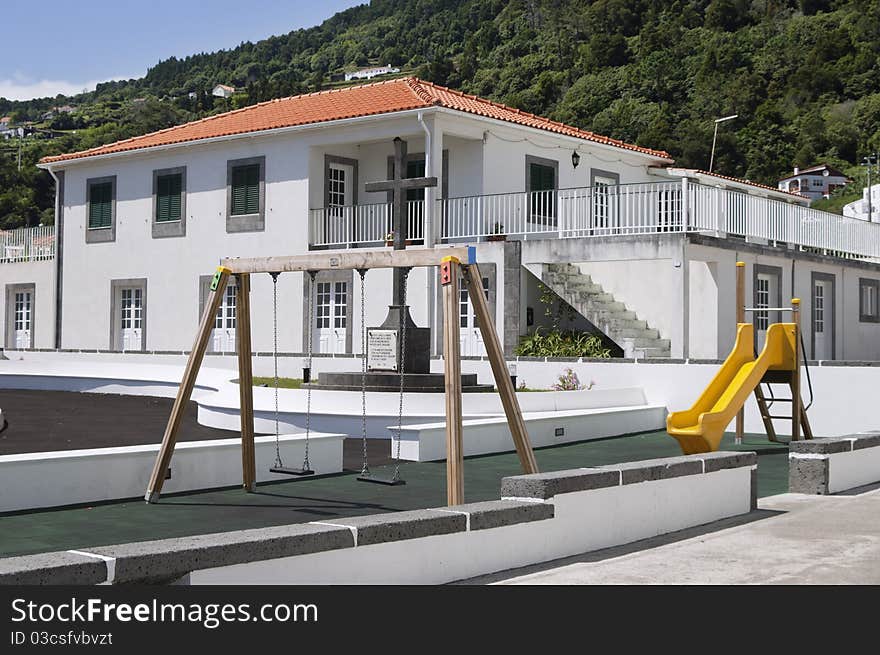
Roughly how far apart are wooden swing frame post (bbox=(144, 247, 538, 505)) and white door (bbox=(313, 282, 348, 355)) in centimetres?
1422

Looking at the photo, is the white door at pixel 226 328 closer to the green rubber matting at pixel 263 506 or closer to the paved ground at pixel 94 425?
the paved ground at pixel 94 425

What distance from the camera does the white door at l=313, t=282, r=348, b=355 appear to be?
82.4 ft

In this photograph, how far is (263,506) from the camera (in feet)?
32.7

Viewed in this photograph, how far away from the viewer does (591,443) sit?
16.0 meters

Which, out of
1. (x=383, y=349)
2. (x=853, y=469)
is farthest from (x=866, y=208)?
(x=853, y=469)

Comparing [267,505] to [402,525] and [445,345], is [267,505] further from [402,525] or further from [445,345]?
[402,525]

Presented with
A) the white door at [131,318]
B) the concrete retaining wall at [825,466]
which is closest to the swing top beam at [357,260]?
the concrete retaining wall at [825,466]

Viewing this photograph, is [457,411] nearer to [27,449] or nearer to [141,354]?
[27,449]

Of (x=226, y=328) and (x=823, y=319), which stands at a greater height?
(x=823, y=319)

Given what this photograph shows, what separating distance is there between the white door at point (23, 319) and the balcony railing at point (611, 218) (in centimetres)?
1130

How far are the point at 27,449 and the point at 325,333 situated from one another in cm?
1244

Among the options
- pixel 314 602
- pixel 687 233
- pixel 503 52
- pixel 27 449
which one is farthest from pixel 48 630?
pixel 503 52

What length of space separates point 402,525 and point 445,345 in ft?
7.65

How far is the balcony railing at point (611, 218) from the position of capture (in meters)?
21.0
